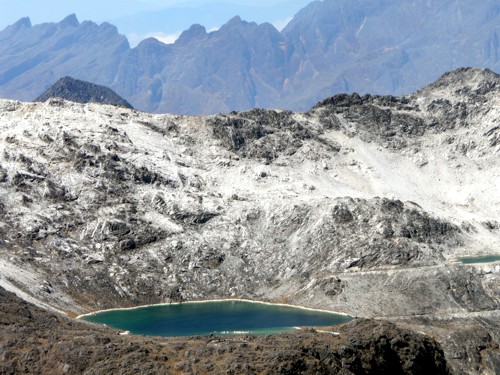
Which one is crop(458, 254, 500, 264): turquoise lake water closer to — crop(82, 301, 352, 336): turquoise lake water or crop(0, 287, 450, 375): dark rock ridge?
crop(82, 301, 352, 336): turquoise lake water

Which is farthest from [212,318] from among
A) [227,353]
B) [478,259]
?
[227,353]

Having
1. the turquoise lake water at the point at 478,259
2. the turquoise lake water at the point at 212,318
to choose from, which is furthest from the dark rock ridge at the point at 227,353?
the turquoise lake water at the point at 478,259

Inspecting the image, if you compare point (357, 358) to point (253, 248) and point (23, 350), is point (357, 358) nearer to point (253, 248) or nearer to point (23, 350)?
point (23, 350)

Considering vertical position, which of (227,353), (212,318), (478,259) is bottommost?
(227,353)

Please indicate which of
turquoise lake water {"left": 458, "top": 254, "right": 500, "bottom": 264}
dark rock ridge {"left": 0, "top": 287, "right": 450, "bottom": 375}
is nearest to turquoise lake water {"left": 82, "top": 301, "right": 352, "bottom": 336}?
dark rock ridge {"left": 0, "top": 287, "right": 450, "bottom": 375}

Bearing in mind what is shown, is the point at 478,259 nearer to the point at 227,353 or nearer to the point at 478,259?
the point at 478,259

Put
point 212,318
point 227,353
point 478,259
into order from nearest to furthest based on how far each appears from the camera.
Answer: point 227,353 < point 212,318 < point 478,259
